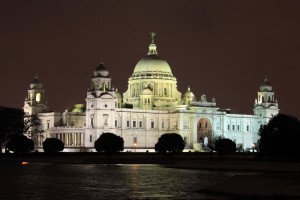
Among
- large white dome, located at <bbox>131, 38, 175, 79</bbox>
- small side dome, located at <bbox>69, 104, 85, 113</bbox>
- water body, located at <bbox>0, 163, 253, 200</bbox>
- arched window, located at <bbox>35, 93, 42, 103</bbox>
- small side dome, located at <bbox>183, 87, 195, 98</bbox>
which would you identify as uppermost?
large white dome, located at <bbox>131, 38, 175, 79</bbox>

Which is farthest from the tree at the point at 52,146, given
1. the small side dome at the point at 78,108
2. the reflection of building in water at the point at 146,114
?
the small side dome at the point at 78,108

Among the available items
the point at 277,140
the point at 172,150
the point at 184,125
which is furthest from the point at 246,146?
the point at 277,140

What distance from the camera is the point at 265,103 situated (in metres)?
156

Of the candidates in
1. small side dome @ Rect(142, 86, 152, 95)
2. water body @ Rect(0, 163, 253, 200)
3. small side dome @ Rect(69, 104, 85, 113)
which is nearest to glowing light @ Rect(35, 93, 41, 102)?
small side dome @ Rect(69, 104, 85, 113)

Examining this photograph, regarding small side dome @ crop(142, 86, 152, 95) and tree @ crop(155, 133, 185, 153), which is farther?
small side dome @ crop(142, 86, 152, 95)

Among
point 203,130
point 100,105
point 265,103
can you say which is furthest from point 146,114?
point 265,103

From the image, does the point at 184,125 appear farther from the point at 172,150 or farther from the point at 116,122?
the point at 172,150

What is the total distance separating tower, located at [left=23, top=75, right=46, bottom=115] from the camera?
14438cm

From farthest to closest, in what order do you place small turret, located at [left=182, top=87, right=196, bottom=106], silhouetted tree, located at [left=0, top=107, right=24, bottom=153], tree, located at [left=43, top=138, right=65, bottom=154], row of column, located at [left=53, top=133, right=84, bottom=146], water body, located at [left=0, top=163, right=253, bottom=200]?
1. small turret, located at [left=182, top=87, right=196, bottom=106]
2. row of column, located at [left=53, top=133, right=84, bottom=146]
3. silhouetted tree, located at [left=0, top=107, right=24, bottom=153]
4. tree, located at [left=43, top=138, right=65, bottom=154]
5. water body, located at [left=0, top=163, right=253, bottom=200]

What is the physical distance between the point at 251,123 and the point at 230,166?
95.5 metres

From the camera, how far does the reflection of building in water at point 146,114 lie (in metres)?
131

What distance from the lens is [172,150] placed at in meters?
91.2

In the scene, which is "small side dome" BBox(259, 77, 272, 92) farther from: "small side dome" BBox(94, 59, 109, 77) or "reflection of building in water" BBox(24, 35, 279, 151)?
"small side dome" BBox(94, 59, 109, 77)

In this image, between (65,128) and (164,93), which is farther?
(164,93)
